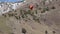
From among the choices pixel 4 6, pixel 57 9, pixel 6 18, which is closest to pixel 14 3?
pixel 4 6

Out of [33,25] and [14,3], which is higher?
[14,3]

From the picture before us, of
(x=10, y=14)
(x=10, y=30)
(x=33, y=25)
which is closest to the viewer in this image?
(x=10, y=30)

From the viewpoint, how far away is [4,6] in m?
18.8

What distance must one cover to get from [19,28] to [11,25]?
2.12 ft

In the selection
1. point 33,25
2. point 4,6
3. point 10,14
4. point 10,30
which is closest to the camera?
point 10,30

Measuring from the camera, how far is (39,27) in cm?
1570

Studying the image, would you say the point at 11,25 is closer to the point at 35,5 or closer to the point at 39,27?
the point at 39,27

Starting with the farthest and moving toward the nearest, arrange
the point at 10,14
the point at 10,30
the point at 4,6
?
the point at 4,6
the point at 10,14
the point at 10,30

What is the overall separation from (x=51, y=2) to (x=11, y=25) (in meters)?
5.22

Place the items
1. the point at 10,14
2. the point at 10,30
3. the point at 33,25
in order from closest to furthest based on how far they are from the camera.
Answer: the point at 10,30
the point at 33,25
the point at 10,14

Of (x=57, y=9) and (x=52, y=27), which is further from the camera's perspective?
(x=57, y=9)

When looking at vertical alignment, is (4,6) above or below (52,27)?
above

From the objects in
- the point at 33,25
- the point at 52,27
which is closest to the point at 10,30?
the point at 33,25

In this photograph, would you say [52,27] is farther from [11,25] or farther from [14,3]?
[14,3]
